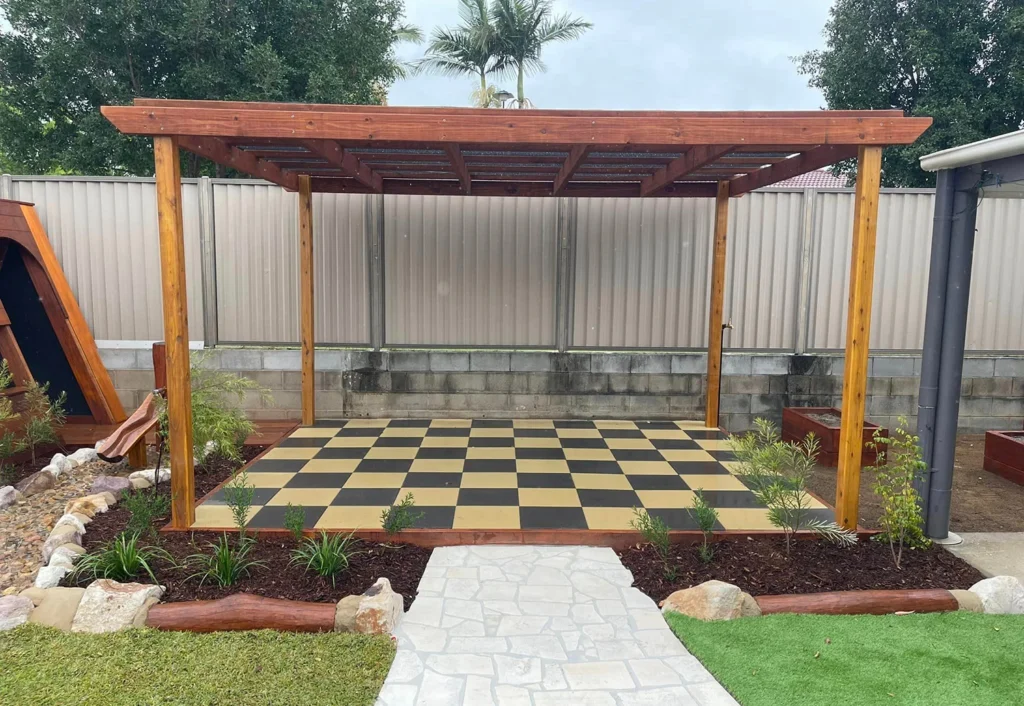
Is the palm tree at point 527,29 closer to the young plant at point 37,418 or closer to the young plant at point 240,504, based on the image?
the young plant at point 37,418

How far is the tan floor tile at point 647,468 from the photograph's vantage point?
4789 millimetres

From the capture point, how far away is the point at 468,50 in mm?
21141

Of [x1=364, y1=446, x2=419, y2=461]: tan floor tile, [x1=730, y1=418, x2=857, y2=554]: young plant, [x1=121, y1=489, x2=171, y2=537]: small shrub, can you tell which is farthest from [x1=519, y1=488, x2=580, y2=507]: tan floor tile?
[x1=121, y1=489, x2=171, y2=537]: small shrub

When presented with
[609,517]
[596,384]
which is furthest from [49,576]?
[596,384]

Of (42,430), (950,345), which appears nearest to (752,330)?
(950,345)

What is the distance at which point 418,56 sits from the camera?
2175 cm

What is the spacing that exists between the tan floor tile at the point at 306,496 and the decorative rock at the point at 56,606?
1333 millimetres

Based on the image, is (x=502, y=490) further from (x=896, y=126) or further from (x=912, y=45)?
(x=912, y=45)

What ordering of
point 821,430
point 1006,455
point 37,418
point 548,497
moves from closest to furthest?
1. point 548,497
2. point 37,418
3. point 1006,455
4. point 821,430

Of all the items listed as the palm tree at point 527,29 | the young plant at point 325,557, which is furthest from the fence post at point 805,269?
the palm tree at point 527,29

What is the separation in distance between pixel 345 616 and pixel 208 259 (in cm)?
493

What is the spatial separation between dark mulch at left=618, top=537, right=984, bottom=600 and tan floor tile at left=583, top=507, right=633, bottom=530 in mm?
216

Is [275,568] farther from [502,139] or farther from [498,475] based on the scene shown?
[502,139]

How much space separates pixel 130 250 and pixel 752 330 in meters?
6.68
